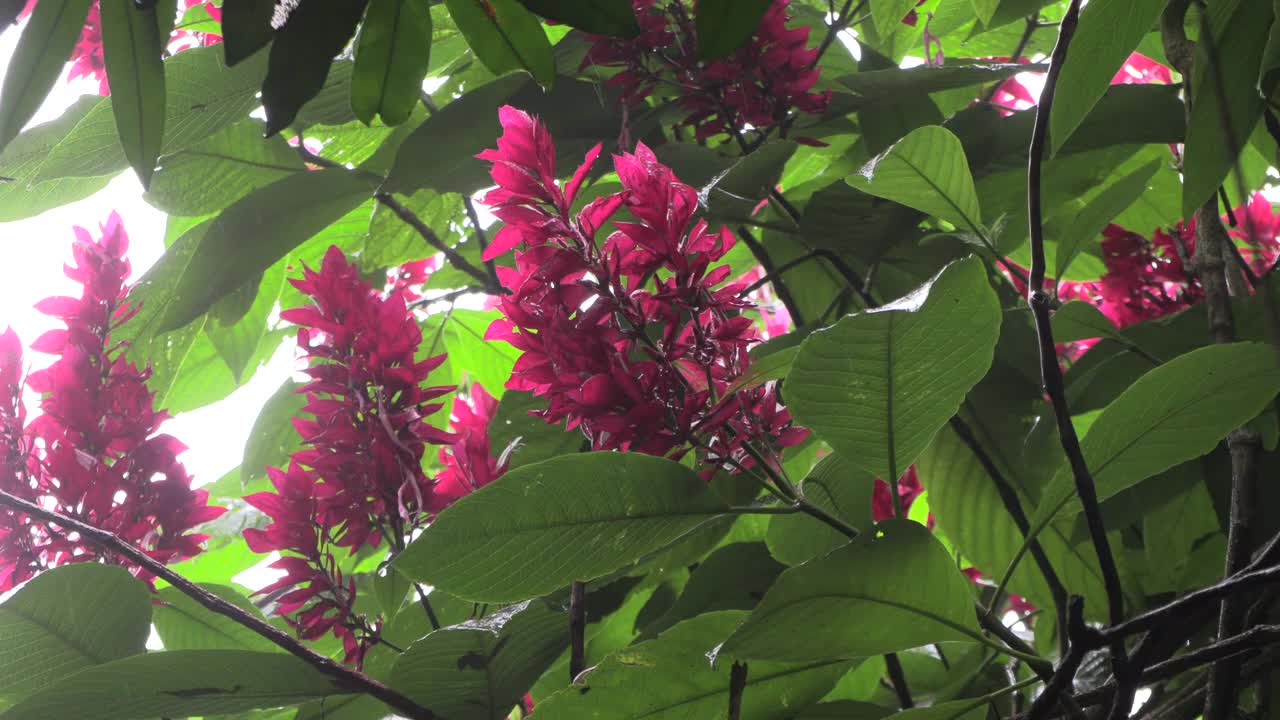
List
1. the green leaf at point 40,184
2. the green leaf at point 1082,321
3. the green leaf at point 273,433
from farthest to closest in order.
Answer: the green leaf at point 273,433 < the green leaf at point 40,184 < the green leaf at point 1082,321

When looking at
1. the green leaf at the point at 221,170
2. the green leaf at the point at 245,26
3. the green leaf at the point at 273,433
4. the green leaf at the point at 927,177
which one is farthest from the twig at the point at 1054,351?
the green leaf at the point at 273,433

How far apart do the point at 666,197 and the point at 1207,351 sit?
1.00ft

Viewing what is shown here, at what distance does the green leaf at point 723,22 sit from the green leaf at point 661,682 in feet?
0.98

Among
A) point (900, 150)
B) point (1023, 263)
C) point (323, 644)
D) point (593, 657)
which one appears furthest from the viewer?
point (1023, 263)

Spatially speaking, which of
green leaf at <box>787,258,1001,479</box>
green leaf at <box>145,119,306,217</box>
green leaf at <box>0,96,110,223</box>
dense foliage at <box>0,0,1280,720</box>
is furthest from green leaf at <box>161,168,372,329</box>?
green leaf at <box>787,258,1001,479</box>

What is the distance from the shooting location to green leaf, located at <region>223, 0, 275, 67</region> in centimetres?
51

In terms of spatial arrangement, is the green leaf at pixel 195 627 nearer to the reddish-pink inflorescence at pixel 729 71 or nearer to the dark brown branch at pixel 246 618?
the dark brown branch at pixel 246 618

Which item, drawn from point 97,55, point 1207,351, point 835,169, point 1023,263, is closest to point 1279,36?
point 1207,351

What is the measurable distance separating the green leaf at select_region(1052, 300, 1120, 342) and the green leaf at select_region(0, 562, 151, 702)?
677mm

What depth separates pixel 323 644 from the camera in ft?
3.46

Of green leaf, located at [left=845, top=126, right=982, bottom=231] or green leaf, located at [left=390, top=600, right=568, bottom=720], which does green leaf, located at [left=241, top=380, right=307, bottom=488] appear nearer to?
green leaf, located at [left=390, top=600, right=568, bottom=720]

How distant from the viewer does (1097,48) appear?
0.61 meters

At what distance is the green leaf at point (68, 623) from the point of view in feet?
2.13

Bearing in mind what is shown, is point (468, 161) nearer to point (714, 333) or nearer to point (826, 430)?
point (714, 333)
